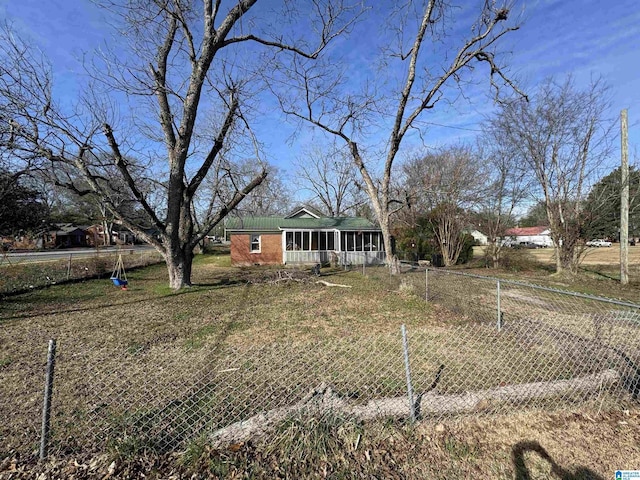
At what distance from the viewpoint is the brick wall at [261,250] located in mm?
19766

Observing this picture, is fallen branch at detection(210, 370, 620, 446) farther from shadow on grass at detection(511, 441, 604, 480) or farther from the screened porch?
the screened porch

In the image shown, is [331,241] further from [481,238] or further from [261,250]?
[481,238]

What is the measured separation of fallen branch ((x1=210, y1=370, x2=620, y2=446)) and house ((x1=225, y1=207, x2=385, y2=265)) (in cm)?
1603

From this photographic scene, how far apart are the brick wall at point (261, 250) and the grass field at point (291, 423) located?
1147 cm

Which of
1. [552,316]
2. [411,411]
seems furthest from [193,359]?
[552,316]

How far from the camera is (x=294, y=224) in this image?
65.2 ft

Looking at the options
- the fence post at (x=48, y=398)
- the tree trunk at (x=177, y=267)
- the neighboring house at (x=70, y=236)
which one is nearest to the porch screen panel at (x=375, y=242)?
the tree trunk at (x=177, y=267)

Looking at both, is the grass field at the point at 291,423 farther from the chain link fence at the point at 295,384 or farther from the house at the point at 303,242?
the house at the point at 303,242

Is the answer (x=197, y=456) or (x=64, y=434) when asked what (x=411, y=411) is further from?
(x=64, y=434)

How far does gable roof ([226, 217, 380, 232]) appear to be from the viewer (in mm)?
19625

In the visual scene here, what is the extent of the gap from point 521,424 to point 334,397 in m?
1.68

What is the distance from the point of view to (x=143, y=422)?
107 inches

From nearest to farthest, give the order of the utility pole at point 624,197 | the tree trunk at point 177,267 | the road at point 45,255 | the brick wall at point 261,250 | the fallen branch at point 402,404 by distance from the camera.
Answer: the fallen branch at point 402,404 < the tree trunk at point 177,267 < the utility pole at point 624,197 < the road at point 45,255 < the brick wall at point 261,250

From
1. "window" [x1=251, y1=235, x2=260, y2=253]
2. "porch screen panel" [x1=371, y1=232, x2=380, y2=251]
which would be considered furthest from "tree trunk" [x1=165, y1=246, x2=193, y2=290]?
"porch screen panel" [x1=371, y1=232, x2=380, y2=251]
